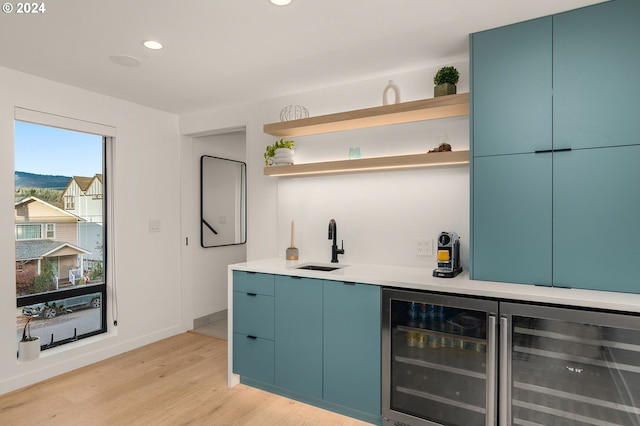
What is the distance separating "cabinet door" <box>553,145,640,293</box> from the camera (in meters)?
1.92

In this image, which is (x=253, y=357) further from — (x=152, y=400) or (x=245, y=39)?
(x=245, y=39)

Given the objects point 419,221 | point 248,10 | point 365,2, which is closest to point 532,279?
point 419,221

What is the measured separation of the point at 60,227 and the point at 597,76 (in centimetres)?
415

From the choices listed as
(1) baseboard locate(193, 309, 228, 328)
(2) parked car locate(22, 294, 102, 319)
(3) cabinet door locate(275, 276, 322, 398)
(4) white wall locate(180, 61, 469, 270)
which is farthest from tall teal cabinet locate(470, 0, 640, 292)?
(2) parked car locate(22, 294, 102, 319)

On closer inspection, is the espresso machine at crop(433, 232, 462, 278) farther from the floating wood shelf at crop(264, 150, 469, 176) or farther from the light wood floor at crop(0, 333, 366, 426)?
the light wood floor at crop(0, 333, 366, 426)

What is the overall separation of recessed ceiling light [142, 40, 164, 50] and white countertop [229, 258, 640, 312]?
1.67 meters

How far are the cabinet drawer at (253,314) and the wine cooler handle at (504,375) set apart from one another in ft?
5.09

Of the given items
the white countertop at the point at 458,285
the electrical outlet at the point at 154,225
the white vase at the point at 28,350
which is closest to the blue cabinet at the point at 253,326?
the white countertop at the point at 458,285

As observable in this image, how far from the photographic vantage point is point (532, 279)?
84.3 inches

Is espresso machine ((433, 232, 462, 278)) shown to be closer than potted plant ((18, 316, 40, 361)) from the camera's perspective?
Yes

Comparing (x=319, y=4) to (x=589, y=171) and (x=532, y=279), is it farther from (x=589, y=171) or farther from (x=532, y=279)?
(x=532, y=279)

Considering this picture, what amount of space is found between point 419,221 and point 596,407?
1483 millimetres

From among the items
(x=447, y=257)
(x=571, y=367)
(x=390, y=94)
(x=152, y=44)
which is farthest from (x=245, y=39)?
(x=571, y=367)

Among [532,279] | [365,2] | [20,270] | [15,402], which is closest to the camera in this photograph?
[365,2]
